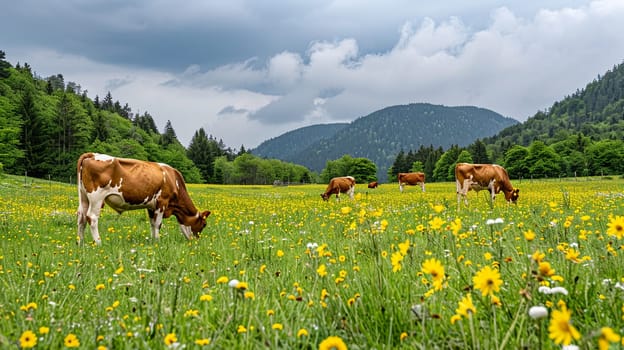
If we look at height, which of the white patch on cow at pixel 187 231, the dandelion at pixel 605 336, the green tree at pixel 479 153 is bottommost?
the white patch on cow at pixel 187 231

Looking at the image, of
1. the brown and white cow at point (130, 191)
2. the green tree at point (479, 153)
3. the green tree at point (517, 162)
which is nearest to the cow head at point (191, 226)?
the brown and white cow at point (130, 191)

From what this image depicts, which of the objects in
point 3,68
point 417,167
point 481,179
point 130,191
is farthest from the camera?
point 417,167

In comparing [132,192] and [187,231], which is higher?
[132,192]

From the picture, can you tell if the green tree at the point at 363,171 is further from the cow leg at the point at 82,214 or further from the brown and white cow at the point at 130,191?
the cow leg at the point at 82,214

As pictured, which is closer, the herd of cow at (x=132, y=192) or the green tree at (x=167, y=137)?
the herd of cow at (x=132, y=192)

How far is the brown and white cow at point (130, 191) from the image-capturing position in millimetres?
10047

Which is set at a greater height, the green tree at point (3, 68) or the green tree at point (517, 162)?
the green tree at point (3, 68)

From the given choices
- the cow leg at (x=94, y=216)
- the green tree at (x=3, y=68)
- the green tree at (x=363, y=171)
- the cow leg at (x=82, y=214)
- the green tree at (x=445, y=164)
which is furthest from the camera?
the green tree at (x=363, y=171)

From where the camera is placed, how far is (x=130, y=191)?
414 inches

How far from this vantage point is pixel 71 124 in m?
93.4

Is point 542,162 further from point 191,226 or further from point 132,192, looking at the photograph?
point 132,192

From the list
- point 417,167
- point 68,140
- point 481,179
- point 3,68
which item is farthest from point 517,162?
point 3,68

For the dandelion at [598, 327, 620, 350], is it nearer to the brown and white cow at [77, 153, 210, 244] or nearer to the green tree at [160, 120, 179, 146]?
the brown and white cow at [77, 153, 210, 244]

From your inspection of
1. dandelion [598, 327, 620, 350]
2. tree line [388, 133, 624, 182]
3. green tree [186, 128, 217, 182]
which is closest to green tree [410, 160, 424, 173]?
tree line [388, 133, 624, 182]
